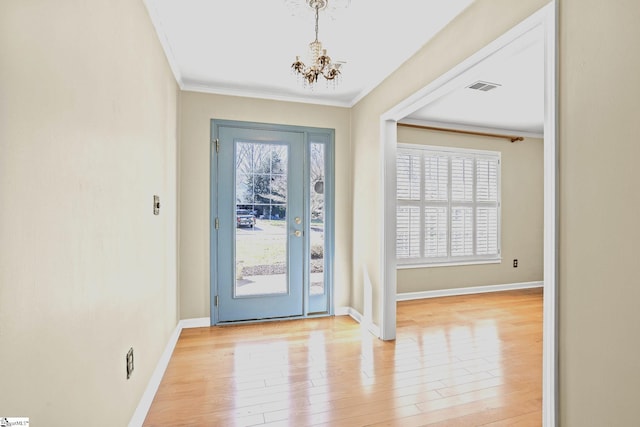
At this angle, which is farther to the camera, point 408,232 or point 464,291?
point 464,291

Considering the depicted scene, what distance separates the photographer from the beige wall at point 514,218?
4816 mm

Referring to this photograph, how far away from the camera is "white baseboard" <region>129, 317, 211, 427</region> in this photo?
1.83 m

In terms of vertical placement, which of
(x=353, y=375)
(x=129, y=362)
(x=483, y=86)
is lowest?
(x=353, y=375)

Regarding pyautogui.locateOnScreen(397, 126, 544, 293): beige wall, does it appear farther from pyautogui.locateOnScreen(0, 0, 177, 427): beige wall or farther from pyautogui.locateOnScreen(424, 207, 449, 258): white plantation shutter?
pyautogui.locateOnScreen(0, 0, 177, 427): beige wall

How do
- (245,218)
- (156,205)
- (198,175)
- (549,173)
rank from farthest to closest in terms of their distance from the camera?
(245,218)
(198,175)
(156,205)
(549,173)

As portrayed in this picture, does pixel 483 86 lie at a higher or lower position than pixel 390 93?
higher

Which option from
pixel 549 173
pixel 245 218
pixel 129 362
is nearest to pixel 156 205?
pixel 129 362

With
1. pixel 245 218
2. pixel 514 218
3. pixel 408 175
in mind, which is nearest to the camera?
pixel 245 218

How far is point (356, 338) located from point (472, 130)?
3.56 m

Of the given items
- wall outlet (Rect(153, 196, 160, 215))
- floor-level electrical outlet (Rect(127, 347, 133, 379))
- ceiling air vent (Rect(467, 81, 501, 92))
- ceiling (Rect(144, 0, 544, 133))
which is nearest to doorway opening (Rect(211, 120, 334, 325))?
ceiling (Rect(144, 0, 544, 133))

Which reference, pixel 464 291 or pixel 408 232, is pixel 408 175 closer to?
pixel 408 232

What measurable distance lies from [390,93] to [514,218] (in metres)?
3.45

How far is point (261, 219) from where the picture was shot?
3592 mm

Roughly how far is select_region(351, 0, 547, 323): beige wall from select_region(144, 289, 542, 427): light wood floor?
608 millimetres
